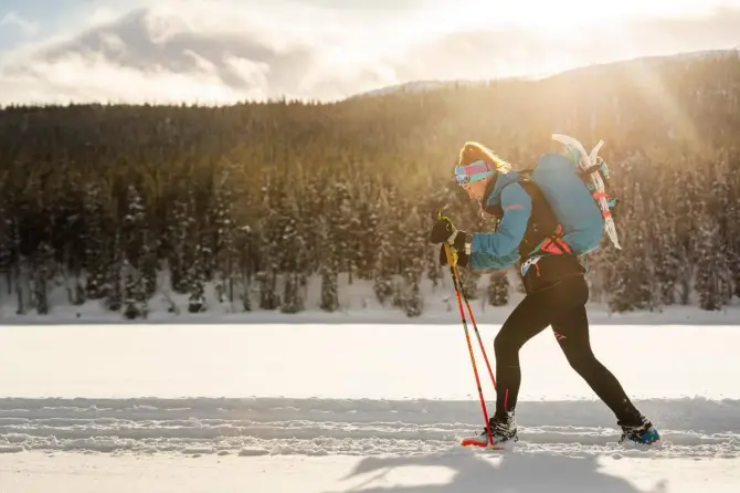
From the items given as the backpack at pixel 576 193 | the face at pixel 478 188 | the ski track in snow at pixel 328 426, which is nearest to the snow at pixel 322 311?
the ski track in snow at pixel 328 426

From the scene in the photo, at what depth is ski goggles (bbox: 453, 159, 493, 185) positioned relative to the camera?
459 centimetres

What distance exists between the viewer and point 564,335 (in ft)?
15.2

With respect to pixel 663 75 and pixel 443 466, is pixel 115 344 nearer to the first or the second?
pixel 443 466

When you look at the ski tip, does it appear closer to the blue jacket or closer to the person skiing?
the person skiing

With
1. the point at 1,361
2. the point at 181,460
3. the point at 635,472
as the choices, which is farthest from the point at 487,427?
the point at 1,361

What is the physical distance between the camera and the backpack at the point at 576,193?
4379 millimetres

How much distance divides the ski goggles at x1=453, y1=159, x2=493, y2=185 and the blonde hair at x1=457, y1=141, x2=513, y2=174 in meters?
0.04

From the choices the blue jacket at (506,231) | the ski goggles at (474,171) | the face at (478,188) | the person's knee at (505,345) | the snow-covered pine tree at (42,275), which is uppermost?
the snow-covered pine tree at (42,275)

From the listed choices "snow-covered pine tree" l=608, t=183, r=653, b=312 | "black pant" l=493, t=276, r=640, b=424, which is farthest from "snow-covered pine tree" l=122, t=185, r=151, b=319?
"black pant" l=493, t=276, r=640, b=424

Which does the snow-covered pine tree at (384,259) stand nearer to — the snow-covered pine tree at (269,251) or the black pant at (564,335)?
the snow-covered pine tree at (269,251)

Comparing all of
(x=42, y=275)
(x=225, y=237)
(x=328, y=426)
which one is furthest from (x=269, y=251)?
(x=328, y=426)

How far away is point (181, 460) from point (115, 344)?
1215cm

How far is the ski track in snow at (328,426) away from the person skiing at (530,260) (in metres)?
0.28

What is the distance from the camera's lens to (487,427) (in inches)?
187
